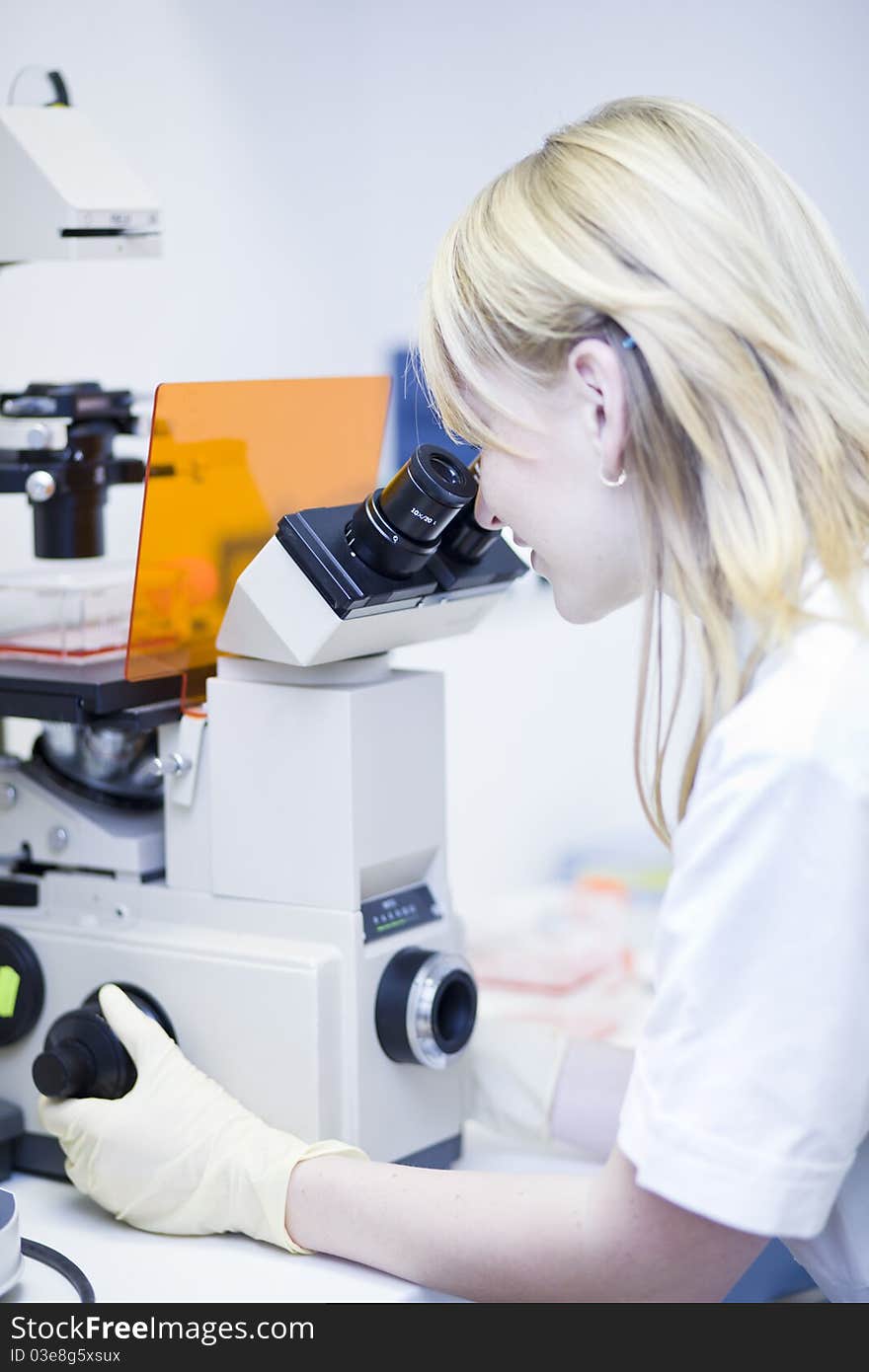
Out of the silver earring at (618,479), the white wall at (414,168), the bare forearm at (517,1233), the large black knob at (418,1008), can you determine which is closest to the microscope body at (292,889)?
the large black knob at (418,1008)

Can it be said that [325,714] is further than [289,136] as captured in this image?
No

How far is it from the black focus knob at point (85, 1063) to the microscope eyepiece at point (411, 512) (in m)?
0.42

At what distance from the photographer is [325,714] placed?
1132 mm

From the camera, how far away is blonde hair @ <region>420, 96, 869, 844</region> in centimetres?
84

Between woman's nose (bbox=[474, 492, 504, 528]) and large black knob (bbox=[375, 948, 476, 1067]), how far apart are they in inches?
13.8

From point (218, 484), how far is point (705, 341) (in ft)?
1.57

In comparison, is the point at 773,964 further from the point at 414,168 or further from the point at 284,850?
the point at 414,168

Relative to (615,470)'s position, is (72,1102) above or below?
below

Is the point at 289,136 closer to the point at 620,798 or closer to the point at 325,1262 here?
the point at 620,798

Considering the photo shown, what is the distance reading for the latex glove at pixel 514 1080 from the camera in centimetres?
131
